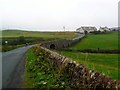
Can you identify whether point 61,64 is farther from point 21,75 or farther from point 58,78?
point 21,75

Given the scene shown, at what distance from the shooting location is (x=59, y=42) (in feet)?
276

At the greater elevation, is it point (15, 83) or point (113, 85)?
point (113, 85)

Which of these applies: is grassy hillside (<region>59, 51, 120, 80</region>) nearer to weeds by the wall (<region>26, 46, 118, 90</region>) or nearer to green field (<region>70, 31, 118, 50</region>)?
weeds by the wall (<region>26, 46, 118, 90</region>)

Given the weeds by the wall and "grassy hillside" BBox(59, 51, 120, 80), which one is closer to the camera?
the weeds by the wall

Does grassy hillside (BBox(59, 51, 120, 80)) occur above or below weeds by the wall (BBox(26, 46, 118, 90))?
below

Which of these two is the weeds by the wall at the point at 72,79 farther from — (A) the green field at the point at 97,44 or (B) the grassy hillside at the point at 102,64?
(A) the green field at the point at 97,44

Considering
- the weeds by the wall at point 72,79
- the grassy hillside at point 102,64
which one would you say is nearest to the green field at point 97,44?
the grassy hillside at point 102,64

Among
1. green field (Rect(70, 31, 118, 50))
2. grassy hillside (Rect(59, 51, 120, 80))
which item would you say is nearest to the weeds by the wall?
grassy hillside (Rect(59, 51, 120, 80))

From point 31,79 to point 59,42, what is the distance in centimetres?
6673

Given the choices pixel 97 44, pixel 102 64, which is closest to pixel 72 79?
pixel 102 64

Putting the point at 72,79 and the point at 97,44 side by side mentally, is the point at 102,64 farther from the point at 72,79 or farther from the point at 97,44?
the point at 97,44

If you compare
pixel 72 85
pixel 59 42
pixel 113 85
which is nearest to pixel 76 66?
pixel 72 85

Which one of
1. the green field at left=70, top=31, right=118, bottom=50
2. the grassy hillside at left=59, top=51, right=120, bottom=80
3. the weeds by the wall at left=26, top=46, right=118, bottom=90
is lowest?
the green field at left=70, top=31, right=118, bottom=50

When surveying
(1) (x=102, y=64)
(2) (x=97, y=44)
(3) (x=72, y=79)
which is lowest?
(2) (x=97, y=44)
